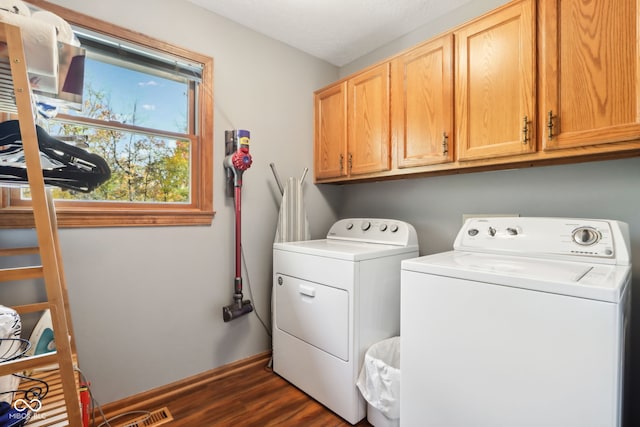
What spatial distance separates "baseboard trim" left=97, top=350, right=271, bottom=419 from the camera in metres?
1.66

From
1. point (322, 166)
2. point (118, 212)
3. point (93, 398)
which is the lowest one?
point (93, 398)

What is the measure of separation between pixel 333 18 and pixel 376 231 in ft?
4.84

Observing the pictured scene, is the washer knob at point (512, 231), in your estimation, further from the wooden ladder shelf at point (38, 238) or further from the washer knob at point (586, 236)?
the wooden ladder shelf at point (38, 238)

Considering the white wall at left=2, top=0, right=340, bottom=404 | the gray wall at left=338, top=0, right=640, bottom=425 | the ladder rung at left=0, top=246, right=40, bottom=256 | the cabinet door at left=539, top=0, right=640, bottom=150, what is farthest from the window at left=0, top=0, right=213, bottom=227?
the cabinet door at left=539, top=0, right=640, bottom=150

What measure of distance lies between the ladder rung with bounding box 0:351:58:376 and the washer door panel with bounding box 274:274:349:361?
1.16 metres

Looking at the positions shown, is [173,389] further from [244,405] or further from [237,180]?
[237,180]

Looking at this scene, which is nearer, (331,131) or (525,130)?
(525,130)

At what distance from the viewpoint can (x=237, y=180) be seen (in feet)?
6.53

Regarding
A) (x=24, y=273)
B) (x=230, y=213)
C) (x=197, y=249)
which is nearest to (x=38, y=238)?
(x=24, y=273)

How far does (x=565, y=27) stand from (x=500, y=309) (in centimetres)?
123

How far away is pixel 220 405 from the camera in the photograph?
173cm

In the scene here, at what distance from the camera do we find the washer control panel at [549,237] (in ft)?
4.03

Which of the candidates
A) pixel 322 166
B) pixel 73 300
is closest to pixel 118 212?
pixel 73 300

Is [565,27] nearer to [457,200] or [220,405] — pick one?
[457,200]
